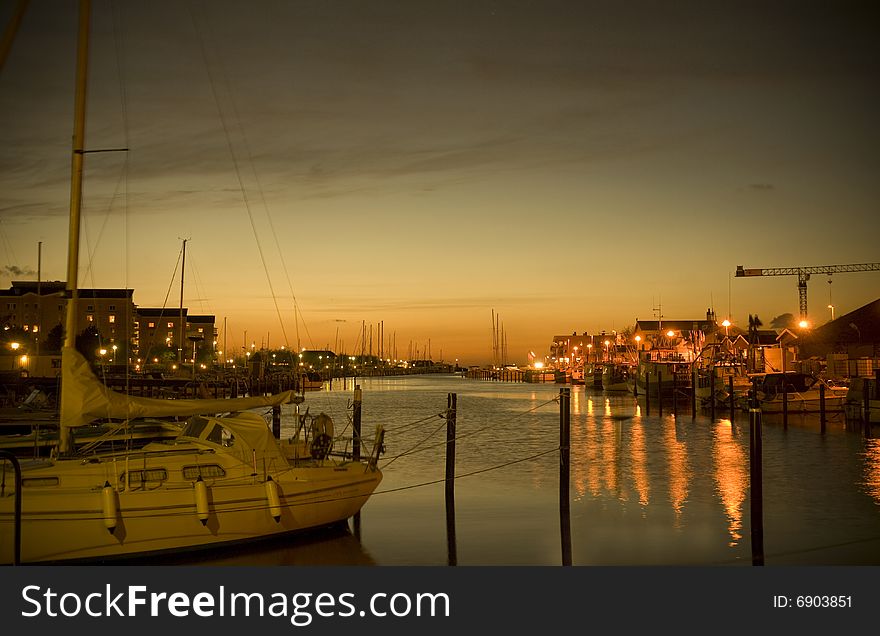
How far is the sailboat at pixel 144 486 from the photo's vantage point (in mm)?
15109

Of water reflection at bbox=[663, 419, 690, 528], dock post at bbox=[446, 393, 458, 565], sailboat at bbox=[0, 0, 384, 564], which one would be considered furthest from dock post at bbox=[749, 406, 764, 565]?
sailboat at bbox=[0, 0, 384, 564]

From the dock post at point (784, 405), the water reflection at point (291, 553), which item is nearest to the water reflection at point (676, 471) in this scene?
the dock post at point (784, 405)

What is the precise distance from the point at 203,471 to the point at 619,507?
1292 cm

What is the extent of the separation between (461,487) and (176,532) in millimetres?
13226

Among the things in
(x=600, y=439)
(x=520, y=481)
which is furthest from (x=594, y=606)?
(x=600, y=439)

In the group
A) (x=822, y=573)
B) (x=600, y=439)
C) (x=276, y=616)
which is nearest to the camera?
(x=276, y=616)

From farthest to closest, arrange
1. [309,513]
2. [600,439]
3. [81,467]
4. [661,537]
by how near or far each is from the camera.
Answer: [600,439]
[661,537]
[309,513]
[81,467]

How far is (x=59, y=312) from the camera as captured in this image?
15238 centimetres

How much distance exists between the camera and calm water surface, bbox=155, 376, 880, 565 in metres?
18.7

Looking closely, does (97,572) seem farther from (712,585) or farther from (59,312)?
(59,312)

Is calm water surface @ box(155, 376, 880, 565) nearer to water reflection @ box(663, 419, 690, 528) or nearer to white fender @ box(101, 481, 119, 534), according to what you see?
water reflection @ box(663, 419, 690, 528)

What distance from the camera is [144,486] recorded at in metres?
15.9

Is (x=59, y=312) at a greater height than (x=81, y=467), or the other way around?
(x=59, y=312)

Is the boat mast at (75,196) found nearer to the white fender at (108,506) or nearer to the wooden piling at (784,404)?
the white fender at (108,506)
